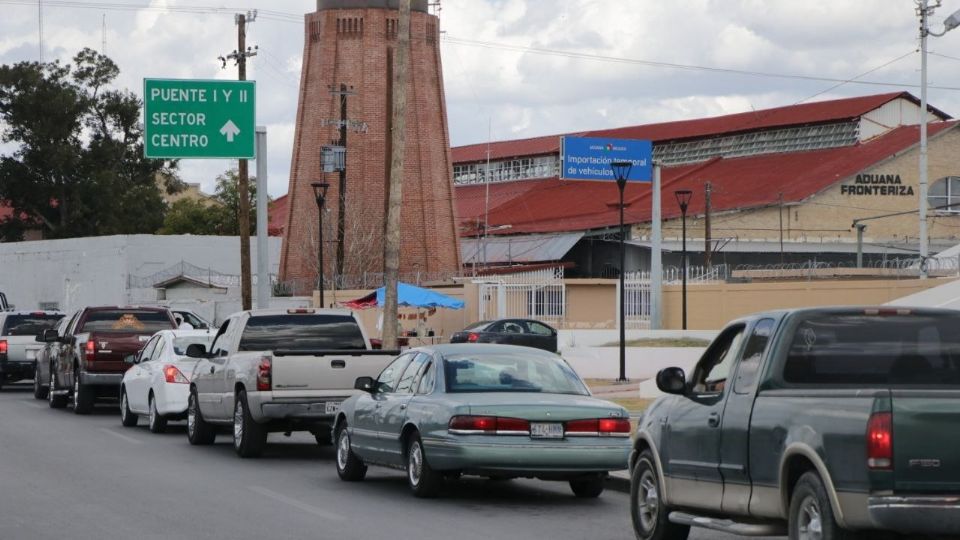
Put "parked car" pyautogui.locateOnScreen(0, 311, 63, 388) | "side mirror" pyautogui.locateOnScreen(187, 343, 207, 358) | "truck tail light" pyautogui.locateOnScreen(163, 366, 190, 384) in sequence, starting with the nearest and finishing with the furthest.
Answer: "side mirror" pyautogui.locateOnScreen(187, 343, 207, 358) < "truck tail light" pyautogui.locateOnScreen(163, 366, 190, 384) < "parked car" pyautogui.locateOnScreen(0, 311, 63, 388)

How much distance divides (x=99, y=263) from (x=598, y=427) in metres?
63.5

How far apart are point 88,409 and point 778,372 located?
21235 mm

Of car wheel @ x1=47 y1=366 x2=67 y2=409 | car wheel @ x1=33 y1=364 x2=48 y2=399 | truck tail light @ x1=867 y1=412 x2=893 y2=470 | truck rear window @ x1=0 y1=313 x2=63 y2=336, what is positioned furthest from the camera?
truck rear window @ x1=0 y1=313 x2=63 y2=336

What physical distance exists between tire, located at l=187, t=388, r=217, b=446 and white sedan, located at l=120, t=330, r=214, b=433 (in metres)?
1.76

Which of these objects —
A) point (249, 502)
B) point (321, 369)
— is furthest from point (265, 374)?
point (249, 502)

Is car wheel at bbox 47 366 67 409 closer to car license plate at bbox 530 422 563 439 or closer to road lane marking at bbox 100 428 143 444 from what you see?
road lane marking at bbox 100 428 143 444

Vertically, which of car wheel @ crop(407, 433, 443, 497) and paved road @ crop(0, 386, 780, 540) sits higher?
car wheel @ crop(407, 433, 443, 497)

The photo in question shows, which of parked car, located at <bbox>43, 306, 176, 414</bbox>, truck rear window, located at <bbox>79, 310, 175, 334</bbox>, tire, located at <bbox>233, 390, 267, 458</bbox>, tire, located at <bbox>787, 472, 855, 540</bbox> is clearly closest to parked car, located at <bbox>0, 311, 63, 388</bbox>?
parked car, located at <bbox>43, 306, 176, 414</bbox>

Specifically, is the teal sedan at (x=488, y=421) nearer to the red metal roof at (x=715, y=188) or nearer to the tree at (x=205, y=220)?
the red metal roof at (x=715, y=188)

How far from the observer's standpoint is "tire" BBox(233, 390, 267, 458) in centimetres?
1995

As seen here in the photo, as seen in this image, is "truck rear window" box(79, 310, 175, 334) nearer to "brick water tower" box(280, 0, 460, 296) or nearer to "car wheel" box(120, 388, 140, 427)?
"car wheel" box(120, 388, 140, 427)

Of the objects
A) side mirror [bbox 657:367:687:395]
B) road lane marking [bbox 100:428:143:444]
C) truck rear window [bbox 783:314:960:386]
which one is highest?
truck rear window [bbox 783:314:960:386]

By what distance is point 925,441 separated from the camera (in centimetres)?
880

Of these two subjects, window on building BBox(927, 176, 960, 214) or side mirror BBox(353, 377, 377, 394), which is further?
window on building BBox(927, 176, 960, 214)
